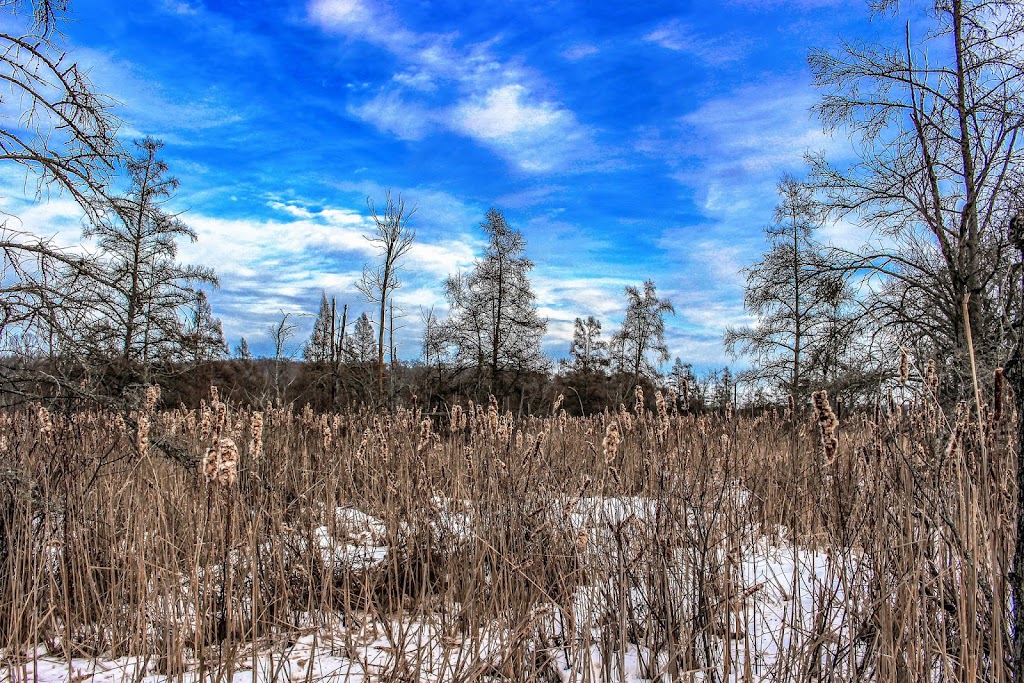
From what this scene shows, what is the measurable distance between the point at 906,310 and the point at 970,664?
1557 cm

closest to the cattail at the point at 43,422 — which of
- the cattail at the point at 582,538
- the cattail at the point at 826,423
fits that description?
the cattail at the point at 582,538

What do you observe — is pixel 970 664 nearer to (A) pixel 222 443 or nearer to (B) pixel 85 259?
(A) pixel 222 443

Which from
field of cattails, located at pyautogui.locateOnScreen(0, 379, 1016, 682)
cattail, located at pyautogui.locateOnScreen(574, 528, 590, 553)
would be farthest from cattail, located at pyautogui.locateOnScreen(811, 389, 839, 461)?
cattail, located at pyautogui.locateOnScreen(574, 528, 590, 553)

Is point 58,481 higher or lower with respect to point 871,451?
lower

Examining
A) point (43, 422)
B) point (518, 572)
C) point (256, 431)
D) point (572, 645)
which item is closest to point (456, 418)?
point (518, 572)

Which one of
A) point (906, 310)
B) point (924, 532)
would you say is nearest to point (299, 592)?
point (924, 532)

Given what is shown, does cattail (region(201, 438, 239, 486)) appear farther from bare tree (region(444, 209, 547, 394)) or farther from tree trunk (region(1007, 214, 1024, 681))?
bare tree (region(444, 209, 547, 394))

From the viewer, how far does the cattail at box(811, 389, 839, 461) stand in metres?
2.30

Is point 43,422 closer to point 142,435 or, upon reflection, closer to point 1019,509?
point 142,435

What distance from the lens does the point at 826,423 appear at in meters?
2.32

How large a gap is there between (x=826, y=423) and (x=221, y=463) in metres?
2.25

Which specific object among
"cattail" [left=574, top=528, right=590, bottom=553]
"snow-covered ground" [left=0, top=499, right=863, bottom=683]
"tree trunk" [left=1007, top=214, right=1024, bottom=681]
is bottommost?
"snow-covered ground" [left=0, top=499, right=863, bottom=683]

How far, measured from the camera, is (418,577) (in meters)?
3.80

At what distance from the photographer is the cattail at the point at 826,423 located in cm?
230
